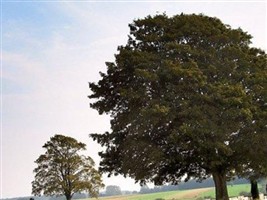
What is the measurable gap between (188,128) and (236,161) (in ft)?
24.0

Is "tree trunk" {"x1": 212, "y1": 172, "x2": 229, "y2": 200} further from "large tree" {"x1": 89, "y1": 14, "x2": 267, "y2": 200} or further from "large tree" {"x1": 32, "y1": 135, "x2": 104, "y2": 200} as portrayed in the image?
"large tree" {"x1": 32, "y1": 135, "x2": 104, "y2": 200}

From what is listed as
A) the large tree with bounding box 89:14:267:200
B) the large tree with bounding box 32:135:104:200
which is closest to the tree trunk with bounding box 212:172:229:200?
the large tree with bounding box 89:14:267:200

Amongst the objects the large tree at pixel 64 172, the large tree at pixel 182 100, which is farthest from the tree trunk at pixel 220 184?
the large tree at pixel 64 172

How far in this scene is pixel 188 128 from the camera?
30.7 metres

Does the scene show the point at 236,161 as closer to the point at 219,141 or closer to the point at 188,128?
the point at 219,141

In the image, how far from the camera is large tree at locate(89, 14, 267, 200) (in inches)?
1259

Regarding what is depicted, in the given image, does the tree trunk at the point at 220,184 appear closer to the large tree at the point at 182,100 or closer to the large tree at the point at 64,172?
the large tree at the point at 182,100

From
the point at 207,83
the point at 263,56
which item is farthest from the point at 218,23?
the point at 207,83

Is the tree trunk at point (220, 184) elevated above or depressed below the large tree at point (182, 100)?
below

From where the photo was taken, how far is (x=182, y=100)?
1265 inches

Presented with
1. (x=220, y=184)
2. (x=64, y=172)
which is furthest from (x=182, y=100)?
(x=64, y=172)

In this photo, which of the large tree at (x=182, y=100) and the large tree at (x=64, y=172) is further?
the large tree at (x=64, y=172)

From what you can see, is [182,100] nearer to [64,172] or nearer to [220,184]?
[220,184]

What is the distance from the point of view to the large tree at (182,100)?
31969 millimetres
